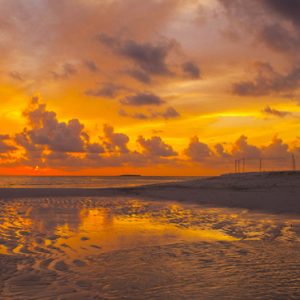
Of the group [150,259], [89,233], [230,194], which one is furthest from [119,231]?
[230,194]

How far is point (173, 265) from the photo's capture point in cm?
1031

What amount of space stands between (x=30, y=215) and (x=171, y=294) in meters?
16.8

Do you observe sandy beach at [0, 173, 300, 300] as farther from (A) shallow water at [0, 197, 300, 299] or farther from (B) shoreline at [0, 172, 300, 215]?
(B) shoreline at [0, 172, 300, 215]

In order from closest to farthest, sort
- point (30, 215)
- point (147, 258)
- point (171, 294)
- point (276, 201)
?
point (171, 294) → point (147, 258) → point (30, 215) → point (276, 201)

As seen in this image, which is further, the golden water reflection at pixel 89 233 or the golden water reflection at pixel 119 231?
the golden water reflection at pixel 119 231

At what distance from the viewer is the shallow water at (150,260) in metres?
8.03

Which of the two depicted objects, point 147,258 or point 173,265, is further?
point 147,258

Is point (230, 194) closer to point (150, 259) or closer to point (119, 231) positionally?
point (119, 231)

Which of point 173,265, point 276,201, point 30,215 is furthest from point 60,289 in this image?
point 276,201

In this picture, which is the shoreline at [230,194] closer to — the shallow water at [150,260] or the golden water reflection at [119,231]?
the golden water reflection at [119,231]

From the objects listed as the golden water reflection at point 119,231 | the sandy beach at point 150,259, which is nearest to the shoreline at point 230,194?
the golden water reflection at point 119,231

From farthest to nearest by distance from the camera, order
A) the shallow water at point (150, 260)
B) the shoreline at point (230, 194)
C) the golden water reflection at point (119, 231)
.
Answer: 1. the shoreline at point (230, 194)
2. the golden water reflection at point (119, 231)
3. the shallow water at point (150, 260)

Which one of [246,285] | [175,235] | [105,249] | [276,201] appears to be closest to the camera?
[246,285]

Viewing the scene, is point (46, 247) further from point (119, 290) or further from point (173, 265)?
point (119, 290)
